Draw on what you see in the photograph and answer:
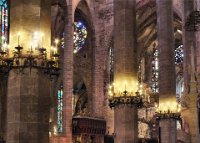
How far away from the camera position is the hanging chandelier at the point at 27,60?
458 inches

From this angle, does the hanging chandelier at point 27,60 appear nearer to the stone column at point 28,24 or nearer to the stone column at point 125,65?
the stone column at point 28,24

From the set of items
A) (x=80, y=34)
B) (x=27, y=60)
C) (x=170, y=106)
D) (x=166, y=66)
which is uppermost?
(x=80, y=34)

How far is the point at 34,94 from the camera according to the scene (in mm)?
11711

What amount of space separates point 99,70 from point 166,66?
18.2 meters

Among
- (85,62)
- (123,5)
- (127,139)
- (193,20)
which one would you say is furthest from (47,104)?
(85,62)

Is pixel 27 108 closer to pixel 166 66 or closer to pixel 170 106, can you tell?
pixel 170 106

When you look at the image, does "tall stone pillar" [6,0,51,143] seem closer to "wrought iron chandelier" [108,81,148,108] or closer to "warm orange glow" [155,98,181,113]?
"wrought iron chandelier" [108,81,148,108]

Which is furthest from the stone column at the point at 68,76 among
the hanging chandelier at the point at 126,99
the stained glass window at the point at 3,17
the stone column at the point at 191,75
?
the hanging chandelier at the point at 126,99

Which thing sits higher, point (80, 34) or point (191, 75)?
point (80, 34)

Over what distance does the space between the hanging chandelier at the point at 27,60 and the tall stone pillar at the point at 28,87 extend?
72 mm

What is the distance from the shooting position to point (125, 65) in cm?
1750

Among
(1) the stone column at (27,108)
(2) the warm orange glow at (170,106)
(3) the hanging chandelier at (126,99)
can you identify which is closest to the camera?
(1) the stone column at (27,108)

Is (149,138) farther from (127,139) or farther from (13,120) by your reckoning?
(13,120)

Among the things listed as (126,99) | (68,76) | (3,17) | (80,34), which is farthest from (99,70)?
(126,99)
